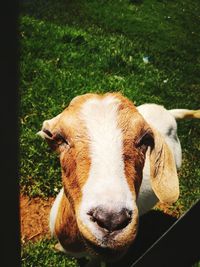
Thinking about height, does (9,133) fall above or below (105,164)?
above

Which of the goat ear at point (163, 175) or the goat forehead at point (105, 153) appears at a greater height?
the goat forehead at point (105, 153)

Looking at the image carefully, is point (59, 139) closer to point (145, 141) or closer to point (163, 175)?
point (145, 141)

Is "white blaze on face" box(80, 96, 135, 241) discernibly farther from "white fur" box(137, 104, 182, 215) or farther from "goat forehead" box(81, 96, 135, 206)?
"white fur" box(137, 104, 182, 215)

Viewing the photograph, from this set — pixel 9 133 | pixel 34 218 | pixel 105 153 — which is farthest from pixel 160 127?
pixel 9 133

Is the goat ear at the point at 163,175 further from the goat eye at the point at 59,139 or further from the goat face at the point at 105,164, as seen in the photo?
the goat eye at the point at 59,139

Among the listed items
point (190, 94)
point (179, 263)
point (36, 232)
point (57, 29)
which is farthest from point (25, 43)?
point (179, 263)

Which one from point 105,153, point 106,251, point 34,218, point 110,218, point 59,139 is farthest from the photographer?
point 34,218

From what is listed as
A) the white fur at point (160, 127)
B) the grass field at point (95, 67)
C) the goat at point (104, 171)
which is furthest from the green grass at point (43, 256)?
the white fur at point (160, 127)
